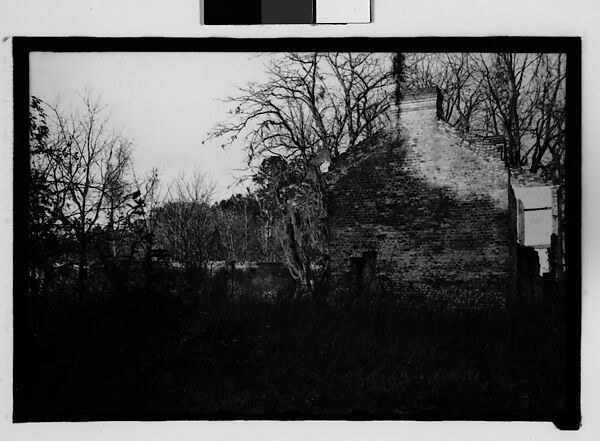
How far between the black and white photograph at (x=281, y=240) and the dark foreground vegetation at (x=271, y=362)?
2cm

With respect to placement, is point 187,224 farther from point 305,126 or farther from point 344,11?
point 344,11

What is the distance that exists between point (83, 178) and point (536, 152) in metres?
4.18

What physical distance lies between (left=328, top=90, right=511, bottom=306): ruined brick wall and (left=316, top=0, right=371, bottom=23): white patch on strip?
90cm

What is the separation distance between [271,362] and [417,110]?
2723 mm

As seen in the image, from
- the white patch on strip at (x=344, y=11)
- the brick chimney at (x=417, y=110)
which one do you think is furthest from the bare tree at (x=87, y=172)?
the brick chimney at (x=417, y=110)

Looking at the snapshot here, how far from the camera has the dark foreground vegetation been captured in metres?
6.20

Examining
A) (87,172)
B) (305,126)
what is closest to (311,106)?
(305,126)

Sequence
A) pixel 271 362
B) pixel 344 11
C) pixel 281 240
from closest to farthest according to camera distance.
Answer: pixel 344 11 < pixel 271 362 < pixel 281 240

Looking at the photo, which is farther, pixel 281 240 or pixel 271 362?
pixel 281 240

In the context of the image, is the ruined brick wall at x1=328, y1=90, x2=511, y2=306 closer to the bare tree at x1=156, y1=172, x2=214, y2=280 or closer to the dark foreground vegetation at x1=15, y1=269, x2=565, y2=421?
the dark foreground vegetation at x1=15, y1=269, x2=565, y2=421

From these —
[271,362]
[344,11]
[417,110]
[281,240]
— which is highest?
[344,11]

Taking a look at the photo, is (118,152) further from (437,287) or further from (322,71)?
(437,287)

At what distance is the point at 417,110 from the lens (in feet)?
21.1

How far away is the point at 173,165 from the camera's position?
624cm
